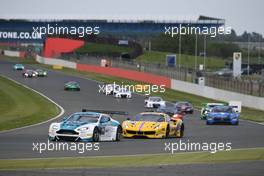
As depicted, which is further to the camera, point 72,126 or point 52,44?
point 52,44

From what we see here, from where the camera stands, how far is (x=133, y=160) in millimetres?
19531

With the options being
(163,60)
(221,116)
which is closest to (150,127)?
(221,116)

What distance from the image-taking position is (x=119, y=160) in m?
19.5

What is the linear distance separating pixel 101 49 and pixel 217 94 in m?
69.0

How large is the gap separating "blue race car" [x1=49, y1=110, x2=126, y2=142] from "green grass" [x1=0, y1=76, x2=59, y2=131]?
6.94 meters

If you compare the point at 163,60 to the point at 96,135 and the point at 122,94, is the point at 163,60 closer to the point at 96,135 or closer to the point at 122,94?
the point at 122,94

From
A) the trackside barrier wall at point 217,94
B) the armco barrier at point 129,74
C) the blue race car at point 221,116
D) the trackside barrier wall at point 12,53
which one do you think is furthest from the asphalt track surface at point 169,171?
the trackside barrier wall at point 12,53

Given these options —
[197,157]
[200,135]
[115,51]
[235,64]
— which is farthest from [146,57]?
[197,157]

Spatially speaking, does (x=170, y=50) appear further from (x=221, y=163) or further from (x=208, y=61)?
(x=221, y=163)

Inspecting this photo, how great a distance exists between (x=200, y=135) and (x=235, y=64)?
54.6 m

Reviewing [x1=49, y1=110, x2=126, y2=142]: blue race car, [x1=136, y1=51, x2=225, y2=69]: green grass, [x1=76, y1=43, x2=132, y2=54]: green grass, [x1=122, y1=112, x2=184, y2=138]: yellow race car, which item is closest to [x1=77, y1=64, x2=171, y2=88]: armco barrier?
[x1=136, y1=51, x2=225, y2=69]: green grass

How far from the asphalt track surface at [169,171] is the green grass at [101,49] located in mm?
116840

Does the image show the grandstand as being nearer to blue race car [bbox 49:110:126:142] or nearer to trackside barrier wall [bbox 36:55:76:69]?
trackside barrier wall [bbox 36:55:76:69]

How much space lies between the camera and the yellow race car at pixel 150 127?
29.0 metres
